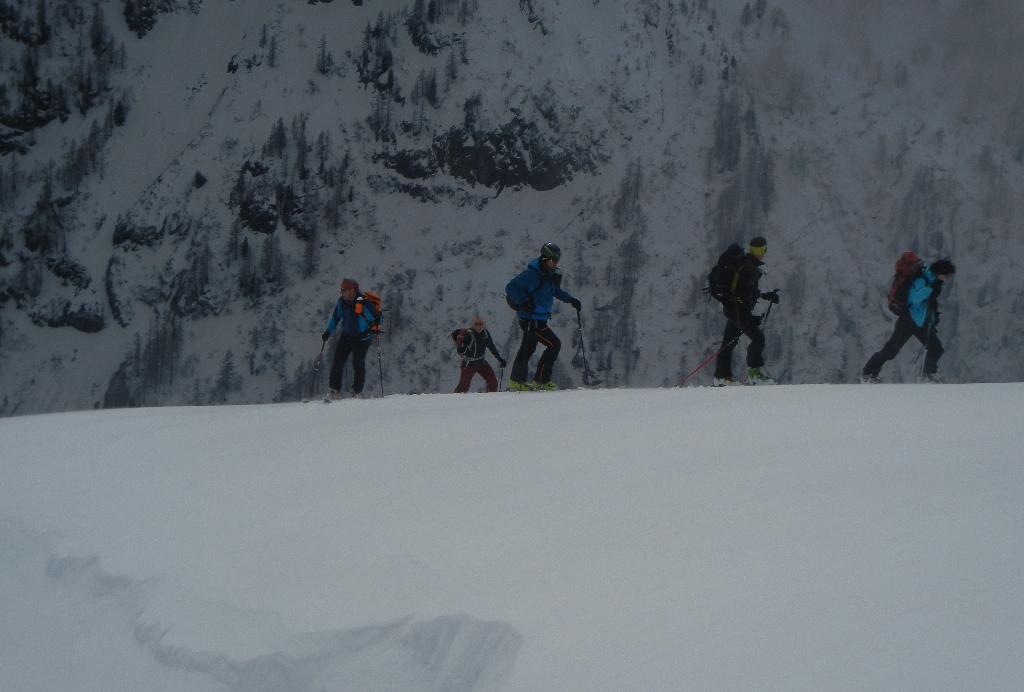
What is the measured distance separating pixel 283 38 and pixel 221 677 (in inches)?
3333

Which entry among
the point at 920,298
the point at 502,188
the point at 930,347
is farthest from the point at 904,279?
the point at 502,188

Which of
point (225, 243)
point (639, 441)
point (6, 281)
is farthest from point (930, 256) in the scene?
point (6, 281)

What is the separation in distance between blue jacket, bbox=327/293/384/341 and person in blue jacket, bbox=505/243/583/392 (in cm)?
206

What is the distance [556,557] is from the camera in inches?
121

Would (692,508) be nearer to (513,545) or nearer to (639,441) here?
(513,545)

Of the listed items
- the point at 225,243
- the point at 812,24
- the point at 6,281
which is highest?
the point at 812,24

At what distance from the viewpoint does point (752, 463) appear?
3.93 meters

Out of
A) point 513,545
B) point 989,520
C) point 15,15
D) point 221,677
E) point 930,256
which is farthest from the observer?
point 15,15

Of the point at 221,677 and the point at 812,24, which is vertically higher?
the point at 812,24

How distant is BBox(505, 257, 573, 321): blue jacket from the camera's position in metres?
10.1

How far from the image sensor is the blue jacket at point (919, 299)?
1064 cm

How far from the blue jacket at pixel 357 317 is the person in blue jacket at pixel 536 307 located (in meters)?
2.06

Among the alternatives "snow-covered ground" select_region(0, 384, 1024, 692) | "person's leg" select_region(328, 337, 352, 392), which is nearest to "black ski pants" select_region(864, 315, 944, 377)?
"snow-covered ground" select_region(0, 384, 1024, 692)

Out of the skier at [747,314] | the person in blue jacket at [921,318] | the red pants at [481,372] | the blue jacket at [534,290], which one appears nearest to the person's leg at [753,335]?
the skier at [747,314]
